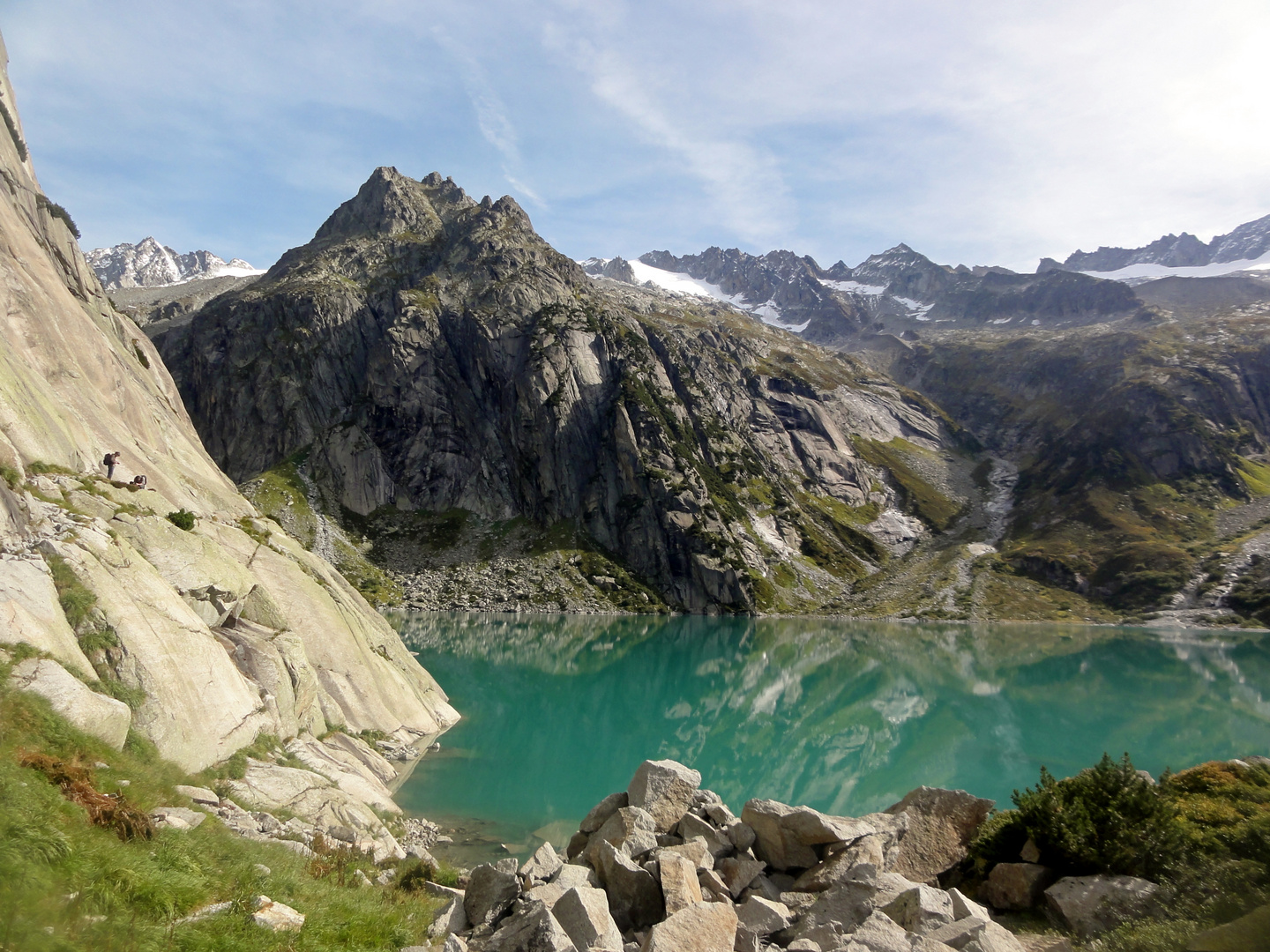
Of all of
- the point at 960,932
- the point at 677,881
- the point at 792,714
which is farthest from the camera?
the point at 792,714

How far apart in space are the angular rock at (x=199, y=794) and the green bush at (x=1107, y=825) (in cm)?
1928

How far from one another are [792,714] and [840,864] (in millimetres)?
46646

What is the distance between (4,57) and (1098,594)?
20219 centimetres

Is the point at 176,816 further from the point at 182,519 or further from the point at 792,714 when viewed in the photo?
the point at 792,714

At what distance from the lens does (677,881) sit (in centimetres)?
1302

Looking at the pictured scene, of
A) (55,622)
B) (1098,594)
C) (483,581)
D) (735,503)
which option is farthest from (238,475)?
(1098,594)

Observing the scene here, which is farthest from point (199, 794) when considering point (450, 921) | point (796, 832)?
point (796, 832)

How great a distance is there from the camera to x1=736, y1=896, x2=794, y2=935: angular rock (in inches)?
486

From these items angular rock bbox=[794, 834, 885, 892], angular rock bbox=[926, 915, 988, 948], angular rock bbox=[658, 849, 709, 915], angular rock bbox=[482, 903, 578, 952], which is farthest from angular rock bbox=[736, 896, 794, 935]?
angular rock bbox=[482, 903, 578, 952]

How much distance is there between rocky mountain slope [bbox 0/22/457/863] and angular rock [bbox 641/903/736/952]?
12.1 meters

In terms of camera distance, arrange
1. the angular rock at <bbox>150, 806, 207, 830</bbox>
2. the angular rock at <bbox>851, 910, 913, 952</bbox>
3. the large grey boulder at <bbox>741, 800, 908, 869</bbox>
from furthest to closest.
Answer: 1. the large grey boulder at <bbox>741, 800, 908, 869</bbox>
2. the angular rock at <bbox>150, 806, 207, 830</bbox>
3. the angular rock at <bbox>851, 910, 913, 952</bbox>

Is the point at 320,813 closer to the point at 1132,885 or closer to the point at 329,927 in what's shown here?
the point at 329,927

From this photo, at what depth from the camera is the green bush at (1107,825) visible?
13383 millimetres

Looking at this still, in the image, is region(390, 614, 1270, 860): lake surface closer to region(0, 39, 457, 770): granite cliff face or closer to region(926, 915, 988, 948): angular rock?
region(0, 39, 457, 770): granite cliff face
